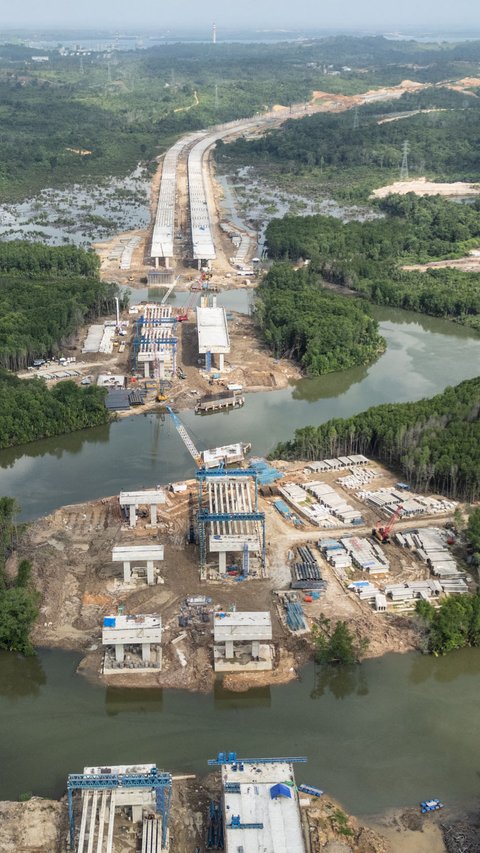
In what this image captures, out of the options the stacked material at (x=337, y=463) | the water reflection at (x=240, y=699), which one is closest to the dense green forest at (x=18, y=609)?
the water reflection at (x=240, y=699)

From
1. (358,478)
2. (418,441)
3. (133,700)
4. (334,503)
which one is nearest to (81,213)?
(418,441)

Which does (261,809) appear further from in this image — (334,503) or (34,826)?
(334,503)

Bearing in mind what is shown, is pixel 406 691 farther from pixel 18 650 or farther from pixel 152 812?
pixel 18 650

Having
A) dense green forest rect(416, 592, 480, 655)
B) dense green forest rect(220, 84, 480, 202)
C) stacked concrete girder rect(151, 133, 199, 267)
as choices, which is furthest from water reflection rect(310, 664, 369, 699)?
dense green forest rect(220, 84, 480, 202)

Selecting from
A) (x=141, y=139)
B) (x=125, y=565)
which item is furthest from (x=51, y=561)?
(x=141, y=139)

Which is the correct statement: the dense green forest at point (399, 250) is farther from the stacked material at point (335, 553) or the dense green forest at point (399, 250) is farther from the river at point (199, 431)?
the stacked material at point (335, 553)

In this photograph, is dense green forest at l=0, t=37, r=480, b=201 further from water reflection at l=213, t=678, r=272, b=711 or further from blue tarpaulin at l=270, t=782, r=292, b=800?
blue tarpaulin at l=270, t=782, r=292, b=800
